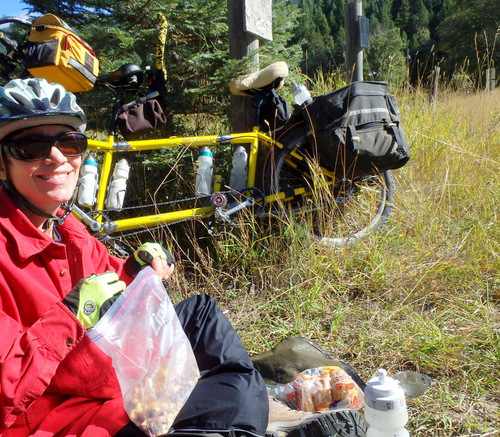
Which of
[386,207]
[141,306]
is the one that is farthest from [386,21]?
[141,306]

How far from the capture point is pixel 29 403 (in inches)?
50.6

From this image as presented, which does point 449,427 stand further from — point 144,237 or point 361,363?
point 144,237

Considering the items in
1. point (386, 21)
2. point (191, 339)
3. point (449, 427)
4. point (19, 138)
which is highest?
point (386, 21)

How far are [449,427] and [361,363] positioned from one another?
0.55 meters

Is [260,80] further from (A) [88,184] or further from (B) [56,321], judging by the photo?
(B) [56,321]

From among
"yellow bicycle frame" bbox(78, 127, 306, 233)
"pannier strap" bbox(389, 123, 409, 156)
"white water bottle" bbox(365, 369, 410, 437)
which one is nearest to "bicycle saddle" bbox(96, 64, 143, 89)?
"yellow bicycle frame" bbox(78, 127, 306, 233)

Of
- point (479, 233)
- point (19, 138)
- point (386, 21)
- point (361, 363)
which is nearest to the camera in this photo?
point (19, 138)

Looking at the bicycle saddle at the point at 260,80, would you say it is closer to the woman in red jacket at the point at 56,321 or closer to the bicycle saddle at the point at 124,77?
the bicycle saddle at the point at 124,77

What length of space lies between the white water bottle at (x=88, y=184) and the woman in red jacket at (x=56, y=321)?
140 cm

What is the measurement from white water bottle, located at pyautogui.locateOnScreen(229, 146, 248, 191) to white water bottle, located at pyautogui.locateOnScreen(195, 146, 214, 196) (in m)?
0.20

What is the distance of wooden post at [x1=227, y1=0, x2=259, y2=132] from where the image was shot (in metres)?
3.75

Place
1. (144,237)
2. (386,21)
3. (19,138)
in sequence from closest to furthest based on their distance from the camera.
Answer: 1. (19,138)
2. (144,237)
3. (386,21)

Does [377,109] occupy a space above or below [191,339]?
above

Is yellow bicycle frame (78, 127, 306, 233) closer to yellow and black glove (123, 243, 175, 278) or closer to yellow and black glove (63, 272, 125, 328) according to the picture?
yellow and black glove (123, 243, 175, 278)
